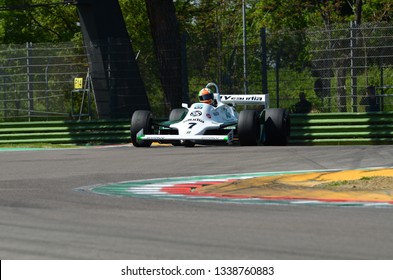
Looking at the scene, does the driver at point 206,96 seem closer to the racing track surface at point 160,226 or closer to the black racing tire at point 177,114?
the black racing tire at point 177,114

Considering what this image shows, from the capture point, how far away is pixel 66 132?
2519 cm

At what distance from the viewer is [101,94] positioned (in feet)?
82.2

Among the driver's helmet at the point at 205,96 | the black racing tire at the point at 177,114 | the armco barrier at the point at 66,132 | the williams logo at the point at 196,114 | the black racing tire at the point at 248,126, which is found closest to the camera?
the black racing tire at the point at 248,126

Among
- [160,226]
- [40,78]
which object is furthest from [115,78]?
[160,226]

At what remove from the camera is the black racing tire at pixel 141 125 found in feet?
73.6

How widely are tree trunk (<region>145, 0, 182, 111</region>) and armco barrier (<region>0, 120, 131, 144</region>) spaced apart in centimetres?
123

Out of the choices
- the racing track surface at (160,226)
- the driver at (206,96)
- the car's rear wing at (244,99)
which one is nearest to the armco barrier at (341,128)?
the car's rear wing at (244,99)

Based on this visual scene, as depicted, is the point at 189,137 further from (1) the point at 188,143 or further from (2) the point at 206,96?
(2) the point at 206,96

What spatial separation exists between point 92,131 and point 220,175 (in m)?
10.6

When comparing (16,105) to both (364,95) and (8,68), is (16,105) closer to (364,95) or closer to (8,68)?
(8,68)

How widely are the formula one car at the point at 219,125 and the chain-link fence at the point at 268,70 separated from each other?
877 millimetres

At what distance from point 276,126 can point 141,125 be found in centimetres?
289

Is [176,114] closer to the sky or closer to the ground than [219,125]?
closer to the sky

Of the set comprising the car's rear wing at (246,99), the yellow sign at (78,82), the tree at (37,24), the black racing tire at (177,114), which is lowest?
the black racing tire at (177,114)
